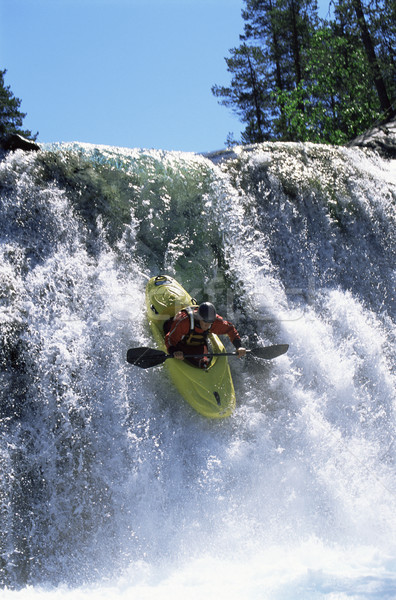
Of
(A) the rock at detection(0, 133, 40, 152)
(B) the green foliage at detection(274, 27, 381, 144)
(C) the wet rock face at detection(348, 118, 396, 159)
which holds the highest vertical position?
(B) the green foliage at detection(274, 27, 381, 144)

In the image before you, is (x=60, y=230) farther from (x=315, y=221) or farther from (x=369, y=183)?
(x=369, y=183)

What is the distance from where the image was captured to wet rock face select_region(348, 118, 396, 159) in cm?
1090

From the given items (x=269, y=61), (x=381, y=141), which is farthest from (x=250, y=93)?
(x=381, y=141)

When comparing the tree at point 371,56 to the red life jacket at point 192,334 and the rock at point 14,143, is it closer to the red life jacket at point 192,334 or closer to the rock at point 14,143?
the rock at point 14,143

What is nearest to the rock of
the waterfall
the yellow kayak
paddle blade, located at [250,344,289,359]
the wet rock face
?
the waterfall

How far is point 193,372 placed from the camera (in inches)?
235

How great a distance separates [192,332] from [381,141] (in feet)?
22.8

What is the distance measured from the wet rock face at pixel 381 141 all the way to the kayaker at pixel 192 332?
632cm

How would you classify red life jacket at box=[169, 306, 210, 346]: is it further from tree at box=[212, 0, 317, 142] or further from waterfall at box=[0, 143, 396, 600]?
tree at box=[212, 0, 317, 142]

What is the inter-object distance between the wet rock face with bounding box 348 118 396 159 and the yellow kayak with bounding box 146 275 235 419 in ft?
20.1

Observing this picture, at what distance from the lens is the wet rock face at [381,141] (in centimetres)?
1090

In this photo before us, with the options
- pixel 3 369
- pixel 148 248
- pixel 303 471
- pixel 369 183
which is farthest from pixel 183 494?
pixel 369 183

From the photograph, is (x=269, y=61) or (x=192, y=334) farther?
(x=269, y=61)

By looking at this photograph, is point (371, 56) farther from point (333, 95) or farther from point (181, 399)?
point (181, 399)
